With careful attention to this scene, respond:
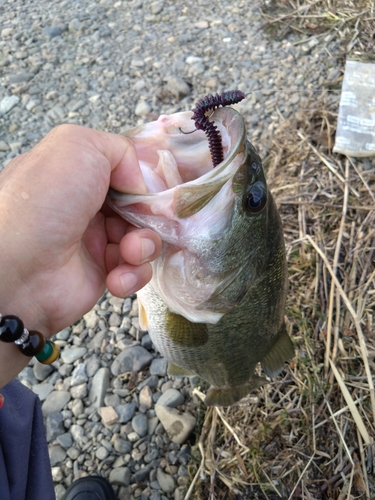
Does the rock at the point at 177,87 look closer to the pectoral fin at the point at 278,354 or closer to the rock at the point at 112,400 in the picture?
the rock at the point at 112,400

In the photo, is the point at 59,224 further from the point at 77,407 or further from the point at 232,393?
the point at 77,407

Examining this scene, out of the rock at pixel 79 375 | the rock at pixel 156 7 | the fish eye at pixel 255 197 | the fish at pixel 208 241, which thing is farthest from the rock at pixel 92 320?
the rock at pixel 156 7

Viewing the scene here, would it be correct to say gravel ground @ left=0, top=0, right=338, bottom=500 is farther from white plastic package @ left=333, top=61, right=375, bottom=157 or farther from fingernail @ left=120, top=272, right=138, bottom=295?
fingernail @ left=120, top=272, right=138, bottom=295

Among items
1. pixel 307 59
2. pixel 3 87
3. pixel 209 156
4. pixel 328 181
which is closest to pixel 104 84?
pixel 3 87

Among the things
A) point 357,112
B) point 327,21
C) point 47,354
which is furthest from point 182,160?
point 327,21

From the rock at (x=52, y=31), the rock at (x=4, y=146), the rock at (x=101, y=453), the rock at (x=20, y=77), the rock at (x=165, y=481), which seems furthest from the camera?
the rock at (x=52, y=31)

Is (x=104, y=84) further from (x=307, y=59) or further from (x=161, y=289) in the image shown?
(x=161, y=289)

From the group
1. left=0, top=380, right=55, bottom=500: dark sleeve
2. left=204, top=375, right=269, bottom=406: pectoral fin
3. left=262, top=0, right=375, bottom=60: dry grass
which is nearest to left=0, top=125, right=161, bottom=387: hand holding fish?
left=0, top=380, right=55, bottom=500: dark sleeve
